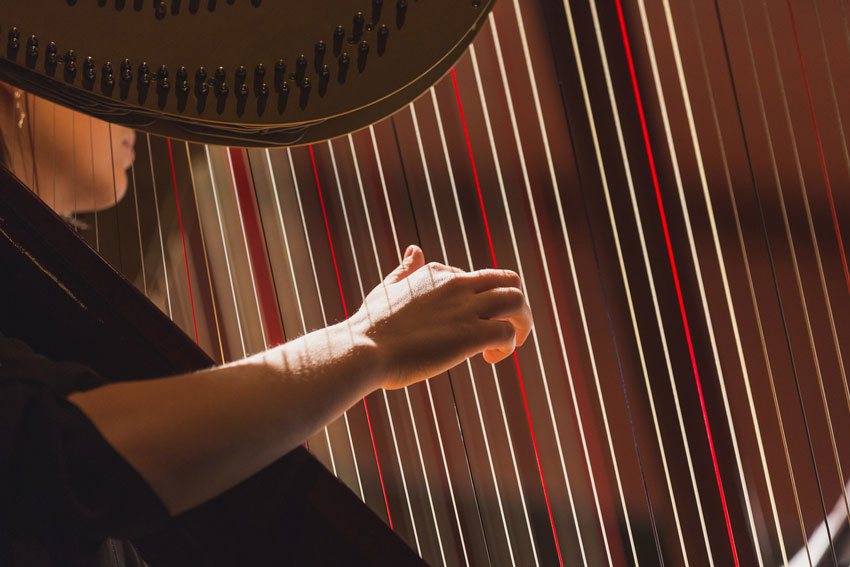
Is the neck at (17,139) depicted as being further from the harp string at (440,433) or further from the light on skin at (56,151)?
the harp string at (440,433)

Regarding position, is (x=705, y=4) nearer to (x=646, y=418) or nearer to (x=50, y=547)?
(x=646, y=418)

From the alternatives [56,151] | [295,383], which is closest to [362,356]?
[295,383]

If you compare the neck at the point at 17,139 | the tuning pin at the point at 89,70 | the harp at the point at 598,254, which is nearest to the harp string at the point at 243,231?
the harp at the point at 598,254

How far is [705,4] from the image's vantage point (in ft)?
3.37

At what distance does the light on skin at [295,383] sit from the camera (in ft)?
2.19

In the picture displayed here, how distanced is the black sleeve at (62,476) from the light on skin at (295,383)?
1cm

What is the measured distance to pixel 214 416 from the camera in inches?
26.6

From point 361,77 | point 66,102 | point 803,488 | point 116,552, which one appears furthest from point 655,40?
point 116,552

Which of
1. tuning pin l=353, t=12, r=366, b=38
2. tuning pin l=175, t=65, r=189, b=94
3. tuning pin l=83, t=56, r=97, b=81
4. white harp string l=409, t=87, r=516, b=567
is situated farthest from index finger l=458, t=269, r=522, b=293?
tuning pin l=83, t=56, r=97, b=81

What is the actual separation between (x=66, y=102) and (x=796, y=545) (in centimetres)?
143

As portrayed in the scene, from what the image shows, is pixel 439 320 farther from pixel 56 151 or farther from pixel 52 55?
pixel 56 151

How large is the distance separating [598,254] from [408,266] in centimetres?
34

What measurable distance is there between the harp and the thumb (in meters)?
0.16

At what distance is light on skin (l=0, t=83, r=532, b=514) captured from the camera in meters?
0.67
